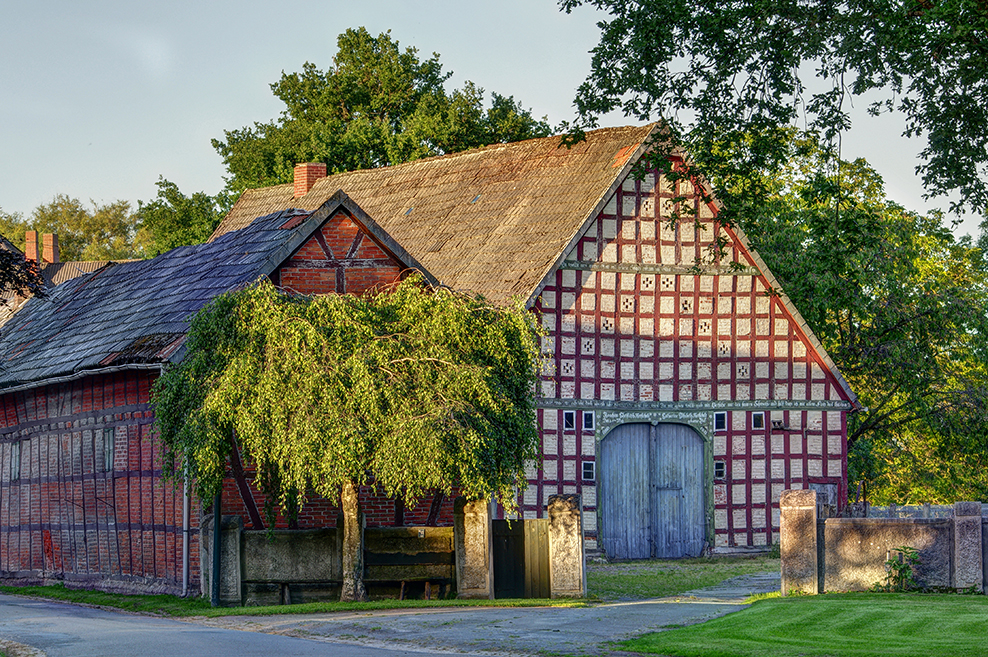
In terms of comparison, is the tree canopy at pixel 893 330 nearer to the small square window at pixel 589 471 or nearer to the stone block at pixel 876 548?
the small square window at pixel 589 471

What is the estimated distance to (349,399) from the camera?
1780 centimetres

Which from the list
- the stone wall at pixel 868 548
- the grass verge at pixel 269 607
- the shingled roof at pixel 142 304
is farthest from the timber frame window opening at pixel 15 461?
the stone wall at pixel 868 548

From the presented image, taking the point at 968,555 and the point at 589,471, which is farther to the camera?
the point at 589,471

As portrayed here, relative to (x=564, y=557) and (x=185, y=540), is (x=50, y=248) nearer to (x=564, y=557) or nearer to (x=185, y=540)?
(x=185, y=540)

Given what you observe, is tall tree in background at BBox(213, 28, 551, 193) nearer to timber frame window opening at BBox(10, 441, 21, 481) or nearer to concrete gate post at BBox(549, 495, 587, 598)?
timber frame window opening at BBox(10, 441, 21, 481)

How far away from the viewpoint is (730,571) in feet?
84.7

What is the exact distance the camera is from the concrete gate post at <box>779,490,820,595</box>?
18062mm

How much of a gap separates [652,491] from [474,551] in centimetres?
1122

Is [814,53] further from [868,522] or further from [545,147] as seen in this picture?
[545,147]

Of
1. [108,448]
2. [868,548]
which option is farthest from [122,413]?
[868,548]

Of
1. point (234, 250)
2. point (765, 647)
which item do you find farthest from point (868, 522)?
point (234, 250)

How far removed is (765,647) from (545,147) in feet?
74.6

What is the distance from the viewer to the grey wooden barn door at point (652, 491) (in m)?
29.5

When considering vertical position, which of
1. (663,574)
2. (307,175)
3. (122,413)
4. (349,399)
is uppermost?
(307,175)
